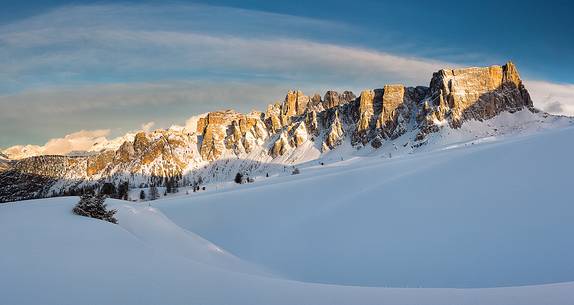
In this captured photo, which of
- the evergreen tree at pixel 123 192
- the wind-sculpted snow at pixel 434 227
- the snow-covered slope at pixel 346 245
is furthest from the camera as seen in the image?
the evergreen tree at pixel 123 192

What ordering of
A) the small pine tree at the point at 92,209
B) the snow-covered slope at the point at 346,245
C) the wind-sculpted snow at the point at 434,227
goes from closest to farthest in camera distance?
1. the snow-covered slope at the point at 346,245
2. the wind-sculpted snow at the point at 434,227
3. the small pine tree at the point at 92,209

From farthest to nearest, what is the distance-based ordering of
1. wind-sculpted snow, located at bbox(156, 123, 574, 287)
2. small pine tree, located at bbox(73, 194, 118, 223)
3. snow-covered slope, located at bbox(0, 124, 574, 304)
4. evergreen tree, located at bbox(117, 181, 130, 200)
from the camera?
1. evergreen tree, located at bbox(117, 181, 130, 200)
2. small pine tree, located at bbox(73, 194, 118, 223)
3. wind-sculpted snow, located at bbox(156, 123, 574, 287)
4. snow-covered slope, located at bbox(0, 124, 574, 304)

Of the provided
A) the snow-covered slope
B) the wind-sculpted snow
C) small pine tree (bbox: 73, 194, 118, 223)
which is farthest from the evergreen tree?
small pine tree (bbox: 73, 194, 118, 223)

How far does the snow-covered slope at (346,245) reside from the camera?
6598 mm

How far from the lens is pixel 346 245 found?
55.7ft

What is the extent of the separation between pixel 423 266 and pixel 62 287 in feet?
35.2

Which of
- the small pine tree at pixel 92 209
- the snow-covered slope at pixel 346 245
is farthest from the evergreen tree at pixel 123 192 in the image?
the small pine tree at pixel 92 209

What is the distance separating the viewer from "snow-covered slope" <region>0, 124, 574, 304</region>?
6.60 m

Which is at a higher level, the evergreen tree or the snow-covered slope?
the snow-covered slope

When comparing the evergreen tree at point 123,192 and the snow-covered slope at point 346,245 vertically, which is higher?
the snow-covered slope at point 346,245

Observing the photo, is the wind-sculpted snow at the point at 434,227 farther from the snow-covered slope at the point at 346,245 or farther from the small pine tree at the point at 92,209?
the small pine tree at the point at 92,209

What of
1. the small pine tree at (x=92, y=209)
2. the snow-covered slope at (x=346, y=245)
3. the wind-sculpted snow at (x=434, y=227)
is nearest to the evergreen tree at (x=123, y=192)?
the snow-covered slope at (x=346, y=245)

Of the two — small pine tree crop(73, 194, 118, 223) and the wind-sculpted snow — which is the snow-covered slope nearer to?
the wind-sculpted snow

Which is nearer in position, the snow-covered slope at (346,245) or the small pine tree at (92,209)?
the snow-covered slope at (346,245)
